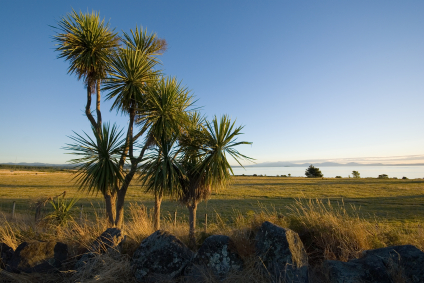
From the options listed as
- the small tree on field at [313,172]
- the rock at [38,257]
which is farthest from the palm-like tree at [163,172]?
the small tree on field at [313,172]

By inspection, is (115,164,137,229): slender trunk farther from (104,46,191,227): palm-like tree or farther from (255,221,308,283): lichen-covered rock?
(255,221,308,283): lichen-covered rock

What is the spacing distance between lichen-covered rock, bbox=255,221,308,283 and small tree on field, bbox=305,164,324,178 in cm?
7823

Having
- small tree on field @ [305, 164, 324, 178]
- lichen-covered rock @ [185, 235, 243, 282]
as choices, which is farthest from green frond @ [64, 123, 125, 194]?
small tree on field @ [305, 164, 324, 178]

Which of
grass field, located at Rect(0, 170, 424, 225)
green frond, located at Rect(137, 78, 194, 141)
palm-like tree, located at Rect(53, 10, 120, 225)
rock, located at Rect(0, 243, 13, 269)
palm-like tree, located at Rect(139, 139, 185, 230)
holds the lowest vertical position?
grass field, located at Rect(0, 170, 424, 225)

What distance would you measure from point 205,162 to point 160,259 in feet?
11.4

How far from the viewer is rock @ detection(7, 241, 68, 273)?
5004 millimetres

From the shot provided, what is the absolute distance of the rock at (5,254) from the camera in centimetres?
548

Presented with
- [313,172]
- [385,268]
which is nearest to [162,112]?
[385,268]

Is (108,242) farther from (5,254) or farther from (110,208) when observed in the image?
(110,208)

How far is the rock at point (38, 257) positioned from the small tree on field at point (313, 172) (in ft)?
259

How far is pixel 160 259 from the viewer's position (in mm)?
4496

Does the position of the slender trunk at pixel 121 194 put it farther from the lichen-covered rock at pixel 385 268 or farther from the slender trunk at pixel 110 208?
the lichen-covered rock at pixel 385 268

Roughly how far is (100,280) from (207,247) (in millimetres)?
1974

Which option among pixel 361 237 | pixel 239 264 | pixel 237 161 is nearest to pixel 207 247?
pixel 239 264
